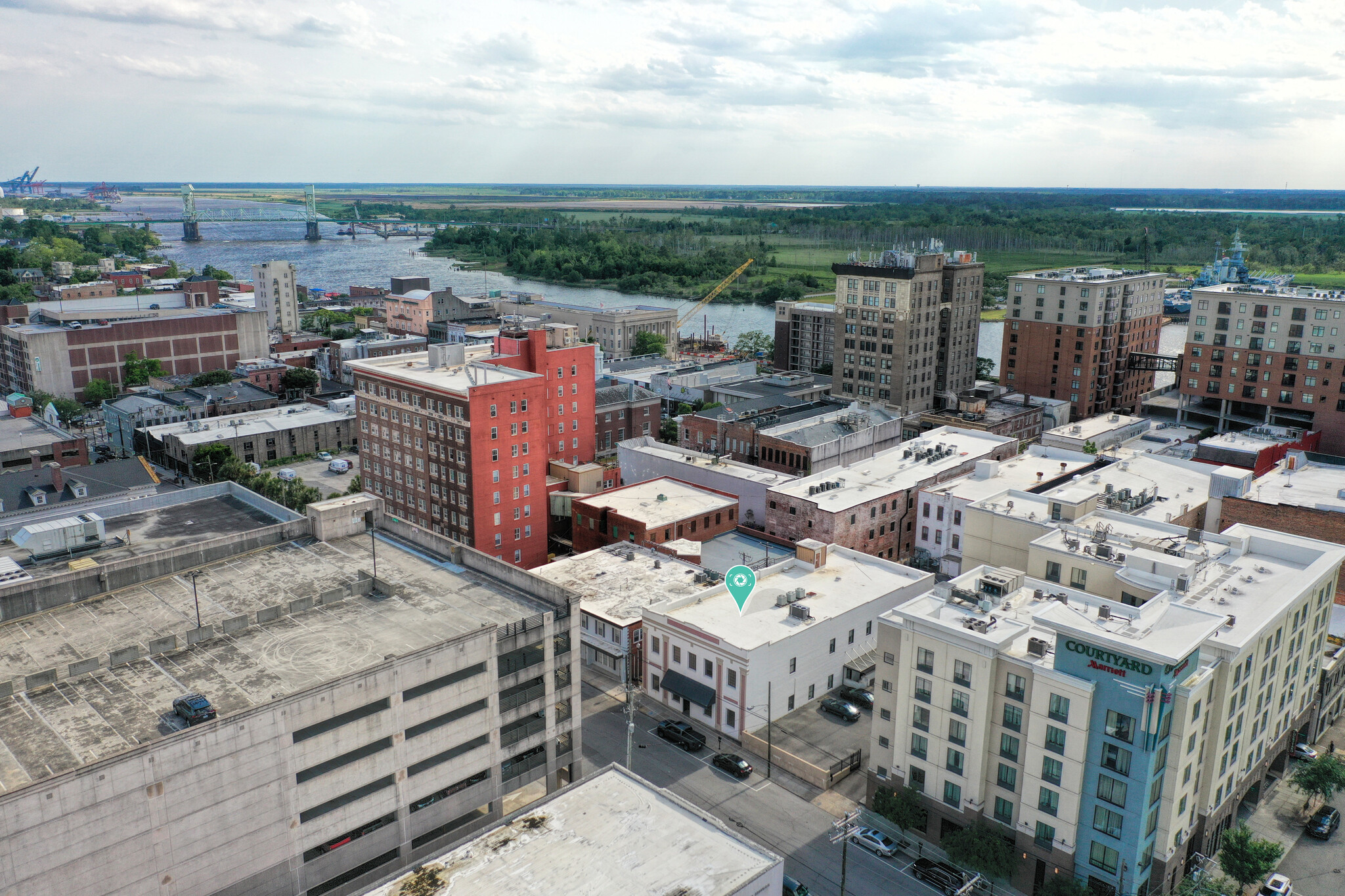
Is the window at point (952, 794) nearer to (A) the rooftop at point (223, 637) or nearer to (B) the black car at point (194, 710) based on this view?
(A) the rooftop at point (223, 637)

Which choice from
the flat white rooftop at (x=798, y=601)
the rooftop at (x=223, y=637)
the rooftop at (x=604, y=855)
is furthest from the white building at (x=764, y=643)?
the rooftop at (x=604, y=855)

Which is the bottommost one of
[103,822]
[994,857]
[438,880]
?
[994,857]

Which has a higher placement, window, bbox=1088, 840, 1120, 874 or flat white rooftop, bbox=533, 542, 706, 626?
flat white rooftop, bbox=533, 542, 706, 626

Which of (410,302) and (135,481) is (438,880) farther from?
(410,302)

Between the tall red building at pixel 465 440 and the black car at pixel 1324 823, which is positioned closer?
the black car at pixel 1324 823

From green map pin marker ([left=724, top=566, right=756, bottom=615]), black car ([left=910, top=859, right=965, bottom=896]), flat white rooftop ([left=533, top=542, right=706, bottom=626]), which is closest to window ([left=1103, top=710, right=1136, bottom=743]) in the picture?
black car ([left=910, top=859, right=965, bottom=896])

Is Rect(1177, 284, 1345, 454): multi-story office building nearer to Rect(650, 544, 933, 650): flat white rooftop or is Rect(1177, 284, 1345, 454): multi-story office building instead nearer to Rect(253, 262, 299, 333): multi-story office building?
Rect(650, 544, 933, 650): flat white rooftop

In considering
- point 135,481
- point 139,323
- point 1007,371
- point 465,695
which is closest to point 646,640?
point 465,695
